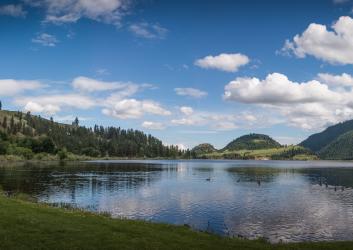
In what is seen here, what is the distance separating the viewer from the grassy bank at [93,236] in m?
30.6

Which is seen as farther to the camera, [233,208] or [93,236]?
[233,208]

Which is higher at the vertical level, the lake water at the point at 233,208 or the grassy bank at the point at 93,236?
the grassy bank at the point at 93,236

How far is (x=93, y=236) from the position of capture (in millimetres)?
33531

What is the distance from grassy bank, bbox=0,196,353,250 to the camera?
1204 inches

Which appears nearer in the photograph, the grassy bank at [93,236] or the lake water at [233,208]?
the grassy bank at [93,236]

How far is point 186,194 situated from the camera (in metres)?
101

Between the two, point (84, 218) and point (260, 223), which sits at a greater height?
point (84, 218)

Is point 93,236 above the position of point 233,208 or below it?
above

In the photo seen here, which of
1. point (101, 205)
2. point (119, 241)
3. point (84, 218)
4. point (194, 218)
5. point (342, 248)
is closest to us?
point (119, 241)

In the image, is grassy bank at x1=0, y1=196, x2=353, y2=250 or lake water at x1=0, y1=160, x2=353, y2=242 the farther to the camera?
lake water at x1=0, y1=160, x2=353, y2=242

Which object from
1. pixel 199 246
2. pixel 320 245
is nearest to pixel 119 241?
pixel 199 246

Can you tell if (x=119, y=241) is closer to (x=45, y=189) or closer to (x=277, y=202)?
(x=277, y=202)

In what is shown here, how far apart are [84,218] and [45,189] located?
62900mm

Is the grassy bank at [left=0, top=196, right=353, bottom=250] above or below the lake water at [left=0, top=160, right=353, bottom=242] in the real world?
above
